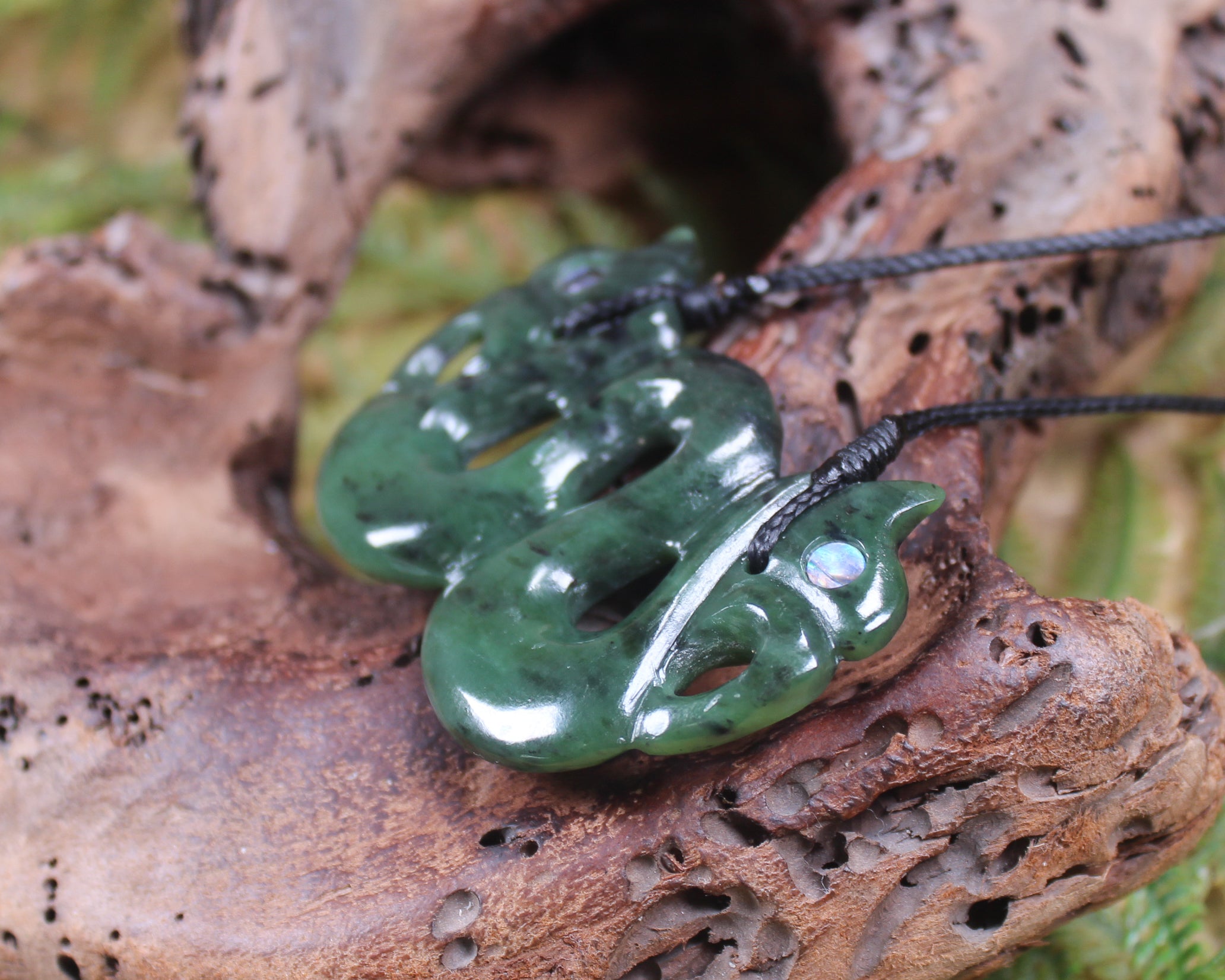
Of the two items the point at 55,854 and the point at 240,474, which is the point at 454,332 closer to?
the point at 240,474

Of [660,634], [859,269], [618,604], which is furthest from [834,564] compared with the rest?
[859,269]

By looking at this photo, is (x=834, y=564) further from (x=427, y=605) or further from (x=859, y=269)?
(x=427, y=605)

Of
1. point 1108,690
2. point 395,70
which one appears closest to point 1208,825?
point 1108,690

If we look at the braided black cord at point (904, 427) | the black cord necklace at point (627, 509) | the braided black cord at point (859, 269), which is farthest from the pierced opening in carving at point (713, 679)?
the braided black cord at point (859, 269)

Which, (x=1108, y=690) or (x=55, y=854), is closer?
(x=1108, y=690)

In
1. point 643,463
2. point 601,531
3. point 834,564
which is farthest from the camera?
point 643,463

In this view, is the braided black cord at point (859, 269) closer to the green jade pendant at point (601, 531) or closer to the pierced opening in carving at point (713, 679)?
the green jade pendant at point (601, 531)
